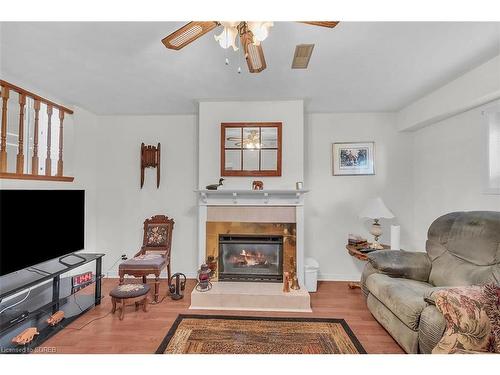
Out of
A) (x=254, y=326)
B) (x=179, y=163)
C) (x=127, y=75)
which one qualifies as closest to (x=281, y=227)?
(x=254, y=326)

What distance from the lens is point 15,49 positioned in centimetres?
193

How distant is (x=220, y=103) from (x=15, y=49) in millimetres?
1962

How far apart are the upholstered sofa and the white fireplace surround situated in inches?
33.8

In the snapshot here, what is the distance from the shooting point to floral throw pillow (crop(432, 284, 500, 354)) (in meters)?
1.31

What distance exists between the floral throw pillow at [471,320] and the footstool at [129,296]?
2509mm

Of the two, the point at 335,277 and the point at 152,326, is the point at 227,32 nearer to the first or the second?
the point at 152,326

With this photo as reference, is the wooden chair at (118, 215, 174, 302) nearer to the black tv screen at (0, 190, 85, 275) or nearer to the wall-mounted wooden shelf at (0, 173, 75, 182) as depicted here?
the black tv screen at (0, 190, 85, 275)

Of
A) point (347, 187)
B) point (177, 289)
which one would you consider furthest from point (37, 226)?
point (347, 187)

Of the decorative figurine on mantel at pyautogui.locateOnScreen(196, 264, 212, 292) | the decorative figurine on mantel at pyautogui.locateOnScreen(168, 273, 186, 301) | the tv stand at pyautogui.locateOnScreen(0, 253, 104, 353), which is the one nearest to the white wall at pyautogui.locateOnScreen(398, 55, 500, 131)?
the decorative figurine on mantel at pyautogui.locateOnScreen(196, 264, 212, 292)

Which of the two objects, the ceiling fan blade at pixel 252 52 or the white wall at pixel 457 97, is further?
the white wall at pixel 457 97

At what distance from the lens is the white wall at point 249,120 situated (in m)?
3.12

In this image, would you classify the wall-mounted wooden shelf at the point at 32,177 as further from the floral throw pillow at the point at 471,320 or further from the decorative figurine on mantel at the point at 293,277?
the floral throw pillow at the point at 471,320

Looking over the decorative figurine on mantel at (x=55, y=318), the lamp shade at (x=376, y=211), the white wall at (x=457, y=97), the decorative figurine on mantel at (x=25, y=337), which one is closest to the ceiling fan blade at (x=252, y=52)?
the white wall at (x=457, y=97)
